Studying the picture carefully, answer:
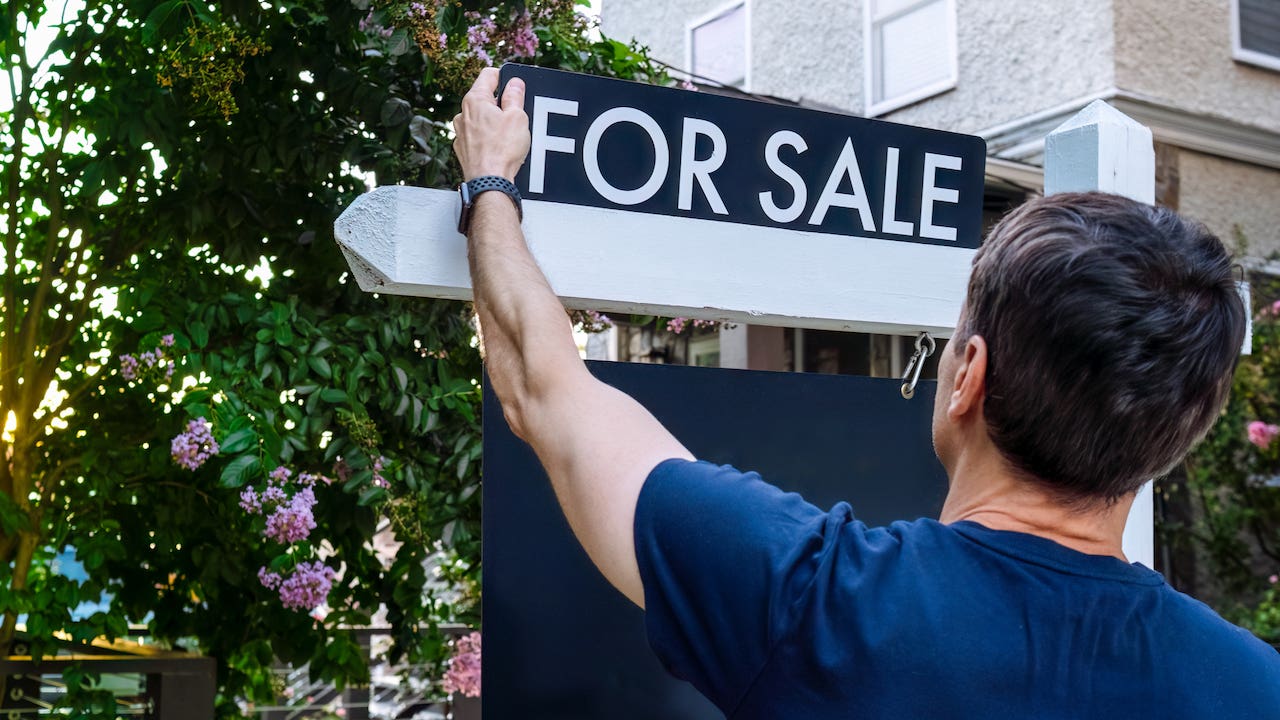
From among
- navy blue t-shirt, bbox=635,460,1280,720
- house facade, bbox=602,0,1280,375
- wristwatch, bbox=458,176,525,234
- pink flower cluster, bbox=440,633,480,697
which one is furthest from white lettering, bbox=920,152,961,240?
house facade, bbox=602,0,1280,375

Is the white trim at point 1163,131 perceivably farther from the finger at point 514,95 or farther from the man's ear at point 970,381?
the man's ear at point 970,381

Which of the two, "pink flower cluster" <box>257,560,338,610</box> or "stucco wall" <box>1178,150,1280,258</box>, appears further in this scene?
"stucco wall" <box>1178,150,1280,258</box>

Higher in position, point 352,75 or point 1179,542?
point 352,75

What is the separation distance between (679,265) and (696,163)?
14 centimetres

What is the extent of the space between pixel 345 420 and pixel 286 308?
1.13ft

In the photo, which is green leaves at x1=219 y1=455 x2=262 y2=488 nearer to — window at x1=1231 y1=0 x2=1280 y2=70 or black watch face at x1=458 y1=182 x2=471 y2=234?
black watch face at x1=458 y1=182 x2=471 y2=234

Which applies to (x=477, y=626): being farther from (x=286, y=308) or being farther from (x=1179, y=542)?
(x=1179, y=542)

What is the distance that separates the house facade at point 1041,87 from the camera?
7.27 m

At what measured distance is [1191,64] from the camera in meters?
7.55

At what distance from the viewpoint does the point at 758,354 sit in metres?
8.24

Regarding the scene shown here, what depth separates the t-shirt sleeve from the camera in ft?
3.15

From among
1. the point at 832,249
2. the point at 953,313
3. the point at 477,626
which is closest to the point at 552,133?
the point at 832,249

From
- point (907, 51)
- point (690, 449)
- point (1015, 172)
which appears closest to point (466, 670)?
point (690, 449)

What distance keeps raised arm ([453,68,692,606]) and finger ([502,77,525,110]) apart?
35 mm
